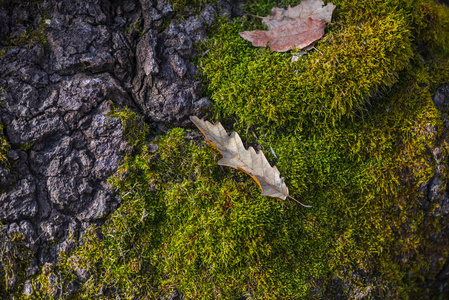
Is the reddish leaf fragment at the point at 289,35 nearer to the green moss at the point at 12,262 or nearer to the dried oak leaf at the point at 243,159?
the dried oak leaf at the point at 243,159

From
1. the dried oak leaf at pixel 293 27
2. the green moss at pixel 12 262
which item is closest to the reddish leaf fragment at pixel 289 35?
the dried oak leaf at pixel 293 27

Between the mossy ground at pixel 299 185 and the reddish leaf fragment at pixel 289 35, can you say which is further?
the reddish leaf fragment at pixel 289 35

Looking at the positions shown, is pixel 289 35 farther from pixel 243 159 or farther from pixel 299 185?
pixel 299 185

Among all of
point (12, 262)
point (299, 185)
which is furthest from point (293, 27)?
point (12, 262)

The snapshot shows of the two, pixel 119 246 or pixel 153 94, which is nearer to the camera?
pixel 119 246

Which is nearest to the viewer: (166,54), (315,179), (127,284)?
(127,284)

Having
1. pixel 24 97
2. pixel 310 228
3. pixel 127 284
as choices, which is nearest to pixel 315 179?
pixel 310 228

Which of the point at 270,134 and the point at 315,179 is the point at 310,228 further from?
the point at 270,134
